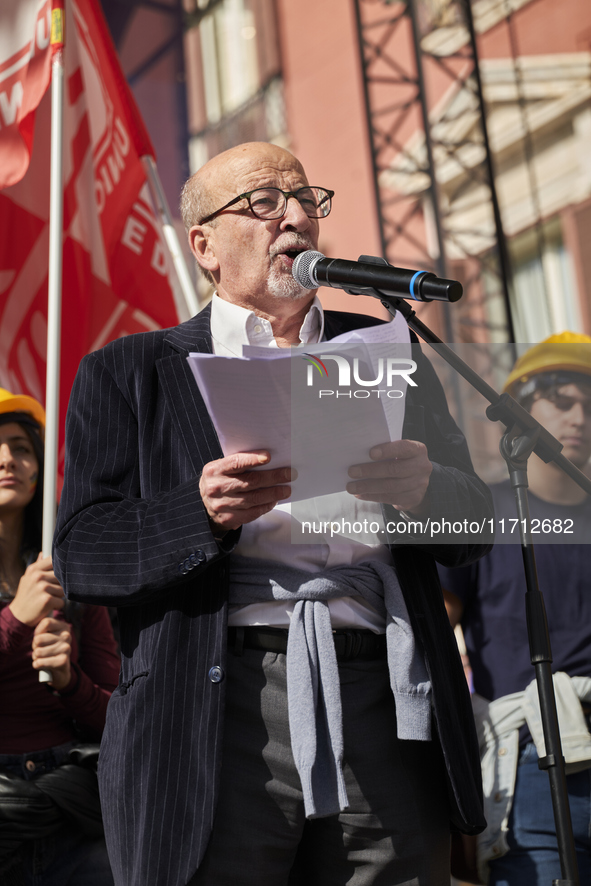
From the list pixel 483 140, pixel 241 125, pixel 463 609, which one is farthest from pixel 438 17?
pixel 463 609

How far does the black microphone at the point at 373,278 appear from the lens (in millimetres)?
1630

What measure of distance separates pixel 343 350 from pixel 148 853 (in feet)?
2.98

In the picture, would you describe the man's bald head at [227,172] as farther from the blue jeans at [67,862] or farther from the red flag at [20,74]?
the blue jeans at [67,862]

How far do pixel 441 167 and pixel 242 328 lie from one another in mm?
7338

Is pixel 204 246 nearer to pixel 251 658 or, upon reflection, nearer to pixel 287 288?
pixel 287 288

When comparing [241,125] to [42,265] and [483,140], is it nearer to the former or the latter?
[483,140]

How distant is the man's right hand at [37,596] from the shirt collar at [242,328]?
3.42 feet

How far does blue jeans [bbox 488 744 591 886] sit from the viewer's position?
8.10ft

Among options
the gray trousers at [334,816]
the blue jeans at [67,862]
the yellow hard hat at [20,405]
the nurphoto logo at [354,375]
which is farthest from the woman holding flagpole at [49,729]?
the nurphoto logo at [354,375]

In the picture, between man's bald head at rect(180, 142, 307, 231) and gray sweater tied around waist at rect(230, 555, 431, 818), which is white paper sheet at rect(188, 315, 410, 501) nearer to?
gray sweater tied around waist at rect(230, 555, 431, 818)

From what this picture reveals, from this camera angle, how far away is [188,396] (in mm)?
1911

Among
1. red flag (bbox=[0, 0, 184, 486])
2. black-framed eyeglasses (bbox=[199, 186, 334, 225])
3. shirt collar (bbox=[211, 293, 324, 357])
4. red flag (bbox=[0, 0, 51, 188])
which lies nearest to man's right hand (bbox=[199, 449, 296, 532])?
shirt collar (bbox=[211, 293, 324, 357])

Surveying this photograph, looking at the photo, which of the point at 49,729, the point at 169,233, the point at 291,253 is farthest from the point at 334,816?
the point at 169,233

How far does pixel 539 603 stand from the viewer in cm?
181
